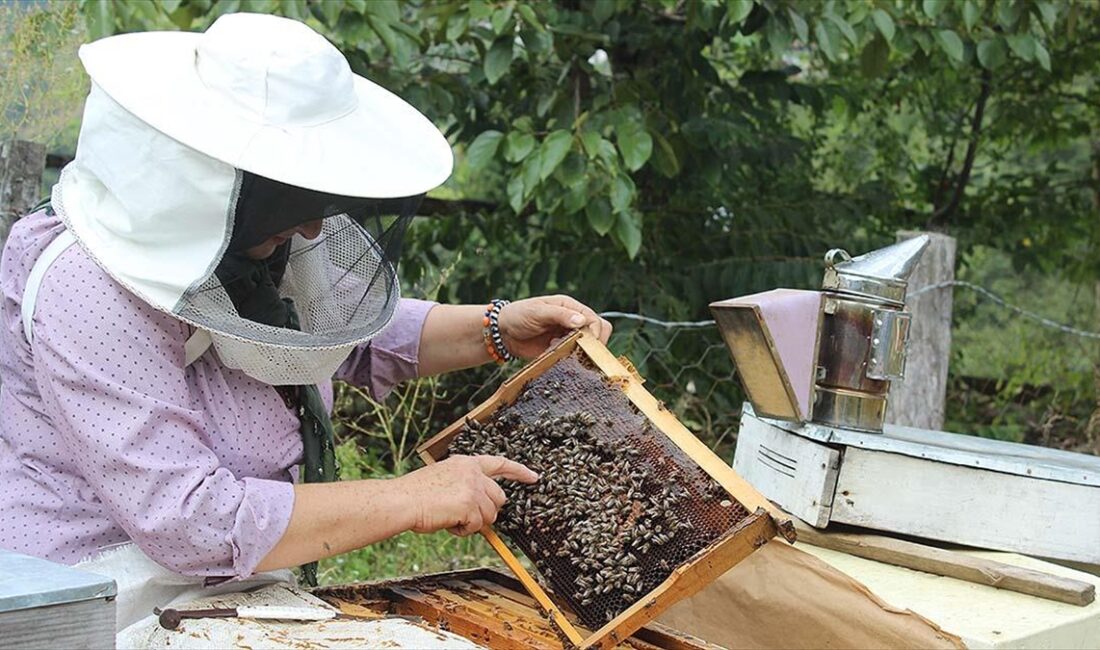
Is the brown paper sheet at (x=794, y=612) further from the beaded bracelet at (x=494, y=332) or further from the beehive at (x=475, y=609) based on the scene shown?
the beaded bracelet at (x=494, y=332)

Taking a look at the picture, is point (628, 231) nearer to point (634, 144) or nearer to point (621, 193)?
point (621, 193)

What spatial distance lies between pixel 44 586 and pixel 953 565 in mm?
1829

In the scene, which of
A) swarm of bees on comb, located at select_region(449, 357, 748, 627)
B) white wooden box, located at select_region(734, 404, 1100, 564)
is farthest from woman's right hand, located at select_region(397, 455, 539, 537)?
white wooden box, located at select_region(734, 404, 1100, 564)

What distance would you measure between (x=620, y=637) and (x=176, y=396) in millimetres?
856

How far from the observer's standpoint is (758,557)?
8.56 ft

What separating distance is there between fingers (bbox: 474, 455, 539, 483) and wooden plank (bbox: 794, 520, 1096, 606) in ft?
2.64

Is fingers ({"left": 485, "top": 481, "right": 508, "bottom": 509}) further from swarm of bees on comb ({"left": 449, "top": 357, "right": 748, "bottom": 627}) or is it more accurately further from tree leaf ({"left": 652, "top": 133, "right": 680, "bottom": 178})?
tree leaf ({"left": 652, "top": 133, "right": 680, "bottom": 178})

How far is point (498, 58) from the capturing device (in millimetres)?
3982

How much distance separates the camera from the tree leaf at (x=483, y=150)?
387cm

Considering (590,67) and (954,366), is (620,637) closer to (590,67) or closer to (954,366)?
(590,67)

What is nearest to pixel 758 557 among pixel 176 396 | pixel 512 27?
pixel 176 396

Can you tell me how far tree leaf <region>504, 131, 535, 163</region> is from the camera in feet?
12.4

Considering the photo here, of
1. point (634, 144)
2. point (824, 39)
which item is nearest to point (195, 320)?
point (634, 144)

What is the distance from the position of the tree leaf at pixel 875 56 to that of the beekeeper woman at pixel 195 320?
2735 millimetres
